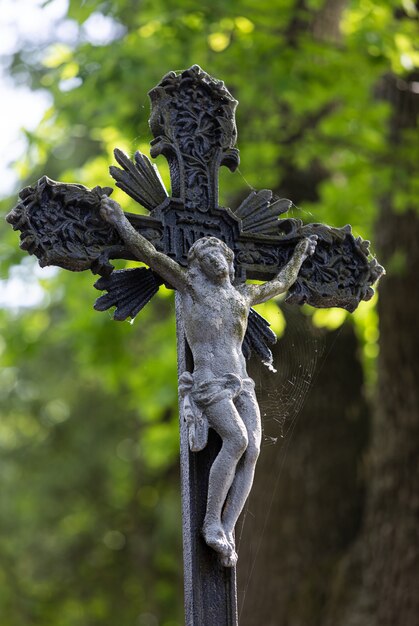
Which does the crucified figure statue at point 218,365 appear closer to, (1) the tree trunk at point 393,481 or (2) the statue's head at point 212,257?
(2) the statue's head at point 212,257

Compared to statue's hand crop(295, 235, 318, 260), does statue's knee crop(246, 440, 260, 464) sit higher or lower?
lower

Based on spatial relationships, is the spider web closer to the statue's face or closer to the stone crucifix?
the stone crucifix

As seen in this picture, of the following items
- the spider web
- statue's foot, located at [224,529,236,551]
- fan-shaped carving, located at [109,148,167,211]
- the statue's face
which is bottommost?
the spider web

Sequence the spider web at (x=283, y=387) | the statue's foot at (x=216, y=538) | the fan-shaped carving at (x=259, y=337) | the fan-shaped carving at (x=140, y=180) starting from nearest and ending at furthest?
the statue's foot at (x=216, y=538) → the fan-shaped carving at (x=140, y=180) → the fan-shaped carving at (x=259, y=337) → the spider web at (x=283, y=387)

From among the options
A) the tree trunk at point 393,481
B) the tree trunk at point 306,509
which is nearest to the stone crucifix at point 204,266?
the tree trunk at point 306,509

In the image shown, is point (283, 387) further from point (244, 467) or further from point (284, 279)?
point (244, 467)

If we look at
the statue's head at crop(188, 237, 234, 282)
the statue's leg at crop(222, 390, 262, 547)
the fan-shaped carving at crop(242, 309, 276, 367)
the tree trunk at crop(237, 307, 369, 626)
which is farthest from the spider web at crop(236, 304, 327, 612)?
the statue's head at crop(188, 237, 234, 282)

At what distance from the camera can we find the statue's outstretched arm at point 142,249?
347 centimetres

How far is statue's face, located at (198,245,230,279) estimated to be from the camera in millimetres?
3463

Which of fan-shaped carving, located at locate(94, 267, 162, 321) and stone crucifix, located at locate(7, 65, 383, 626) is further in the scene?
fan-shaped carving, located at locate(94, 267, 162, 321)

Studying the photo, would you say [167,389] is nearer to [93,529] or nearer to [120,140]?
[120,140]

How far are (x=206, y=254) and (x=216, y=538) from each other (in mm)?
963

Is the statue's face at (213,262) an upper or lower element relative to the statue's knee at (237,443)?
upper

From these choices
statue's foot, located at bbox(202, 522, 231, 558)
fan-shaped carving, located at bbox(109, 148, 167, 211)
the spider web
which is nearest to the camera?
statue's foot, located at bbox(202, 522, 231, 558)
